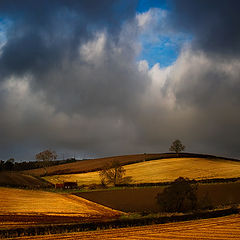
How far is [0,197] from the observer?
40.6 meters

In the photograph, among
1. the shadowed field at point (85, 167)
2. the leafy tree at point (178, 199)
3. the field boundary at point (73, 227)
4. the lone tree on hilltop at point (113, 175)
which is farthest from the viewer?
the shadowed field at point (85, 167)

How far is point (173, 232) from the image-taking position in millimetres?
18547

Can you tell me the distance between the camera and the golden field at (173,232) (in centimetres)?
1722

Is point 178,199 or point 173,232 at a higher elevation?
point 178,199

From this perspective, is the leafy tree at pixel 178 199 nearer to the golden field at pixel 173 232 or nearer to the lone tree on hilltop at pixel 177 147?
the golden field at pixel 173 232

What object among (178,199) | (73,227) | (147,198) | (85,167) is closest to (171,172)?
(147,198)

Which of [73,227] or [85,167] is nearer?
[73,227]

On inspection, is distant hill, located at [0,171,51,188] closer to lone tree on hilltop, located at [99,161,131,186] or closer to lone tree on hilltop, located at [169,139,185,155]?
lone tree on hilltop, located at [99,161,131,186]

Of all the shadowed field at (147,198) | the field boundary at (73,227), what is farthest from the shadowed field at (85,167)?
the field boundary at (73,227)

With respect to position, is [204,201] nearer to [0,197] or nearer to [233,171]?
[0,197]

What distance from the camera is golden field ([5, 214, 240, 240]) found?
17.2 metres

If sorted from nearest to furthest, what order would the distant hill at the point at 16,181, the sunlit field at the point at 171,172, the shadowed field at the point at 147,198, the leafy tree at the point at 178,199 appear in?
1. the leafy tree at the point at 178,199
2. the shadowed field at the point at 147,198
3. the distant hill at the point at 16,181
4. the sunlit field at the point at 171,172

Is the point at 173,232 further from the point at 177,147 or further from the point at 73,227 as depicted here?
the point at 177,147

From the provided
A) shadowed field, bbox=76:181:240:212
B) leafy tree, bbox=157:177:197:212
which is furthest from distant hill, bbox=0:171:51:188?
leafy tree, bbox=157:177:197:212
